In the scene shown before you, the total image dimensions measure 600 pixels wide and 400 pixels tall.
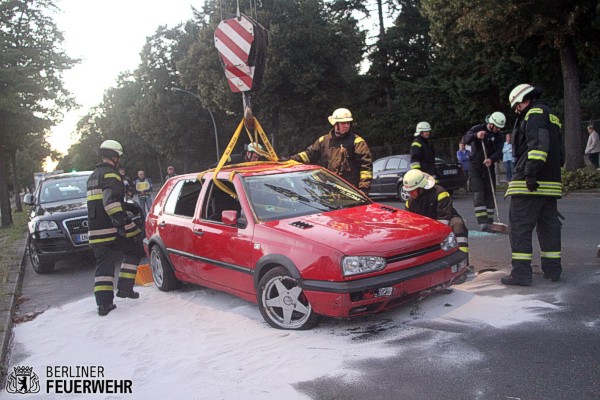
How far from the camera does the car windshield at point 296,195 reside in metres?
5.30

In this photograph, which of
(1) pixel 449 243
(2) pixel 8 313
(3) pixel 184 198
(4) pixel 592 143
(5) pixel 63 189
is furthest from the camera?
(4) pixel 592 143

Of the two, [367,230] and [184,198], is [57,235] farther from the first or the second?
[367,230]

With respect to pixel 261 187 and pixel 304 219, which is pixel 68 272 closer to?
pixel 261 187

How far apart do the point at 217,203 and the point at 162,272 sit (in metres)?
1.44

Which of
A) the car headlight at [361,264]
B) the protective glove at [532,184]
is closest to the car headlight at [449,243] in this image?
the car headlight at [361,264]

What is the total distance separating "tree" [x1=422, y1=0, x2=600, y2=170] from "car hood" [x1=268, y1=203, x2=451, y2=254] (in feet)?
36.8

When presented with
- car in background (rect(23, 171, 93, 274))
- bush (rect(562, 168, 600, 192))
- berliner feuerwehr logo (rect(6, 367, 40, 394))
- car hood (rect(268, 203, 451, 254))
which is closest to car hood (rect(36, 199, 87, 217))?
car in background (rect(23, 171, 93, 274))

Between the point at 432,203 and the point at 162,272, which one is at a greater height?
the point at 432,203

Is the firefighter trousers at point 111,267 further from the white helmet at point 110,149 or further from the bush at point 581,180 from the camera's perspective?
the bush at point 581,180

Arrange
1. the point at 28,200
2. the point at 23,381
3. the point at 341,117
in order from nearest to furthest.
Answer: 1. the point at 23,381
2. the point at 341,117
3. the point at 28,200

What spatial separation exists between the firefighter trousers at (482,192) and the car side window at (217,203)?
4.97 metres

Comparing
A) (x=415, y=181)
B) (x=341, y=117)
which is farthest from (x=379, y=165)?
(x=415, y=181)

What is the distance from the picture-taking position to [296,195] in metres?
5.55

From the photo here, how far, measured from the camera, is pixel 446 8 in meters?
16.8
